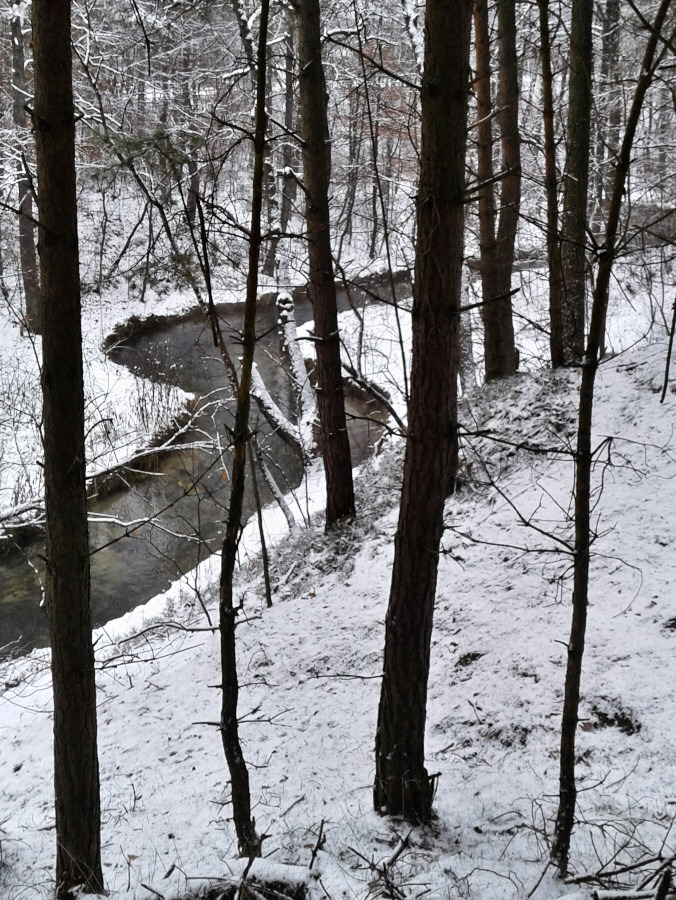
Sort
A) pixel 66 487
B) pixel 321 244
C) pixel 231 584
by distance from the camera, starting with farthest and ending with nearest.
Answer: pixel 321 244 → pixel 231 584 → pixel 66 487

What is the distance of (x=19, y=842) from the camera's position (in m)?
4.26

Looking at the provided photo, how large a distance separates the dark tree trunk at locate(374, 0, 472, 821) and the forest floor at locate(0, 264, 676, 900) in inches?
9.6

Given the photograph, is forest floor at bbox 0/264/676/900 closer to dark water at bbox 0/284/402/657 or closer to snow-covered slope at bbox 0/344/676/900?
snow-covered slope at bbox 0/344/676/900

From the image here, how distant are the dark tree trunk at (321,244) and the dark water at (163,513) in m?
1.04

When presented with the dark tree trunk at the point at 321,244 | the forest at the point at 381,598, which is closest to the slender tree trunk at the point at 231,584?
the forest at the point at 381,598

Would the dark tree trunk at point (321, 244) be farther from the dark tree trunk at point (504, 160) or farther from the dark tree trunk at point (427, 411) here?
the dark tree trunk at point (427, 411)

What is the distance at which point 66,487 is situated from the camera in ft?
10.2

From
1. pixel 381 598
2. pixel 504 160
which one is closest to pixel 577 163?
pixel 504 160

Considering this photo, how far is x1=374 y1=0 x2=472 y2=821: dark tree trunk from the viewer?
285cm

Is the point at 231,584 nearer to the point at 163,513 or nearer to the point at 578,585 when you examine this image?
the point at 578,585

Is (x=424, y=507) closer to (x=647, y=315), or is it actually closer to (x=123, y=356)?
(x=647, y=315)

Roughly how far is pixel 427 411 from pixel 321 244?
431 centimetres

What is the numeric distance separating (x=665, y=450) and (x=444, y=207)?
14.0 feet

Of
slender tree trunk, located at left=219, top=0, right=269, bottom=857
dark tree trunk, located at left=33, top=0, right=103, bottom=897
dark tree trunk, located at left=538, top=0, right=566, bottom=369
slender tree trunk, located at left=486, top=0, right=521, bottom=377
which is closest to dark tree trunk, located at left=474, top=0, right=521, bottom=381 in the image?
slender tree trunk, located at left=486, top=0, right=521, bottom=377
